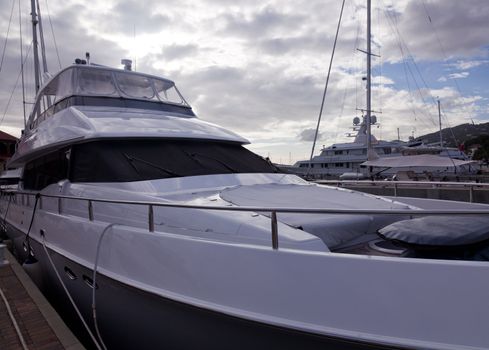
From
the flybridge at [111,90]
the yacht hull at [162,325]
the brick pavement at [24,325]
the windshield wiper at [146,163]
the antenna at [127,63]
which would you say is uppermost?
the antenna at [127,63]

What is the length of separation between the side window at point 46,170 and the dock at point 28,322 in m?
1.43

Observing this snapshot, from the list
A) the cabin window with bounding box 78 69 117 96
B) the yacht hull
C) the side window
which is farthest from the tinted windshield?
the cabin window with bounding box 78 69 117 96

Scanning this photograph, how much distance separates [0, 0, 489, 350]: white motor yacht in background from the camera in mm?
1997

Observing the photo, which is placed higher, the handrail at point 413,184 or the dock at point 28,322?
the handrail at point 413,184

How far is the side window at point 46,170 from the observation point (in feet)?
17.1

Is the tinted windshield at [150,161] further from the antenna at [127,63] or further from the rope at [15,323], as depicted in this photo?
the antenna at [127,63]

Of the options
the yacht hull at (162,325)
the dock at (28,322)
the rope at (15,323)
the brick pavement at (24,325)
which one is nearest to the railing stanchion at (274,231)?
the yacht hull at (162,325)

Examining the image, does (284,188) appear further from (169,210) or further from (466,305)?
(466,305)

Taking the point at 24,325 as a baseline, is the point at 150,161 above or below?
above

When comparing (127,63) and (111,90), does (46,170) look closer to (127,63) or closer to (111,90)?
(111,90)

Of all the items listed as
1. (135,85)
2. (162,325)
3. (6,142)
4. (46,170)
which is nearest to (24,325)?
(162,325)

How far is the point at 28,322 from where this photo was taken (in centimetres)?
383

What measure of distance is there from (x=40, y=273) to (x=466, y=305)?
5.21 metres

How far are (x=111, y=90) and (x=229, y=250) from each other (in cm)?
474
